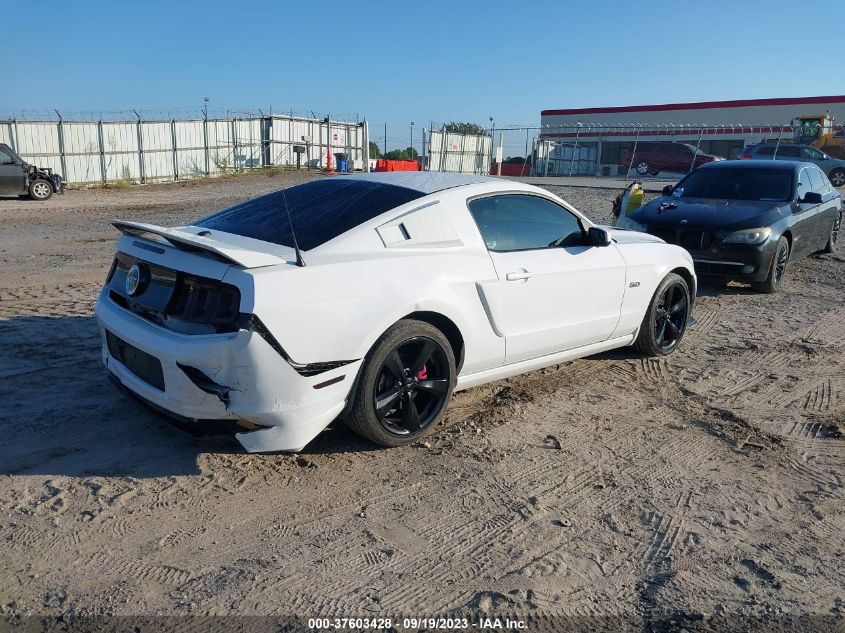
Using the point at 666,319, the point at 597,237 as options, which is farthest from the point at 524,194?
the point at 666,319

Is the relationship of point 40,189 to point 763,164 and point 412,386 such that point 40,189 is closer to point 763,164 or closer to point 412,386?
point 763,164

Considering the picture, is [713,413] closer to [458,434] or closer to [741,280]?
[458,434]

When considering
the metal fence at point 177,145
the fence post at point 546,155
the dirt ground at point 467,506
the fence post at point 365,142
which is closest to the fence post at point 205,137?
the metal fence at point 177,145

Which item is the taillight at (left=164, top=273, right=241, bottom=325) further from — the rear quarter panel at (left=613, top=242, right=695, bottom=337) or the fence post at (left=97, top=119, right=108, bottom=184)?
the fence post at (left=97, top=119, right=108, bottom=184)

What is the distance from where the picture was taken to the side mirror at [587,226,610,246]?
4.90m

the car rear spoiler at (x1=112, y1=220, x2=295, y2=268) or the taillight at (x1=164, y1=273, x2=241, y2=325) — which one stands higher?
the car rear spoiler at (x1=112, y1=220, x2=295, y2=268)

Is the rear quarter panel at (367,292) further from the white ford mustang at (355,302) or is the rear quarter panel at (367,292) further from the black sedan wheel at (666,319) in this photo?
the black sedan wheel at (666,319)

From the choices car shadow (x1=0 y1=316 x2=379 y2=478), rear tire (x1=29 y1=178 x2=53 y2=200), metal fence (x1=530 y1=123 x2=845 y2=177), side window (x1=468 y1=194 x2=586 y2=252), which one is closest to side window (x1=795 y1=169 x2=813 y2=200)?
side window (x1=468 y1=194 x2=586 y2=252)

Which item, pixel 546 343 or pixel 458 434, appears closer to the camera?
pixel 458 434

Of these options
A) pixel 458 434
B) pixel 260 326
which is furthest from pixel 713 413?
pixel 260 326

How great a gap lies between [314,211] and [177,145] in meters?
26.0

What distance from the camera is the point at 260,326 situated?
3.20 m

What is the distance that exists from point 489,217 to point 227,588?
268cm

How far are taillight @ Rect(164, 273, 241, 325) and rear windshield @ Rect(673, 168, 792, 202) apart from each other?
25.6 ft
